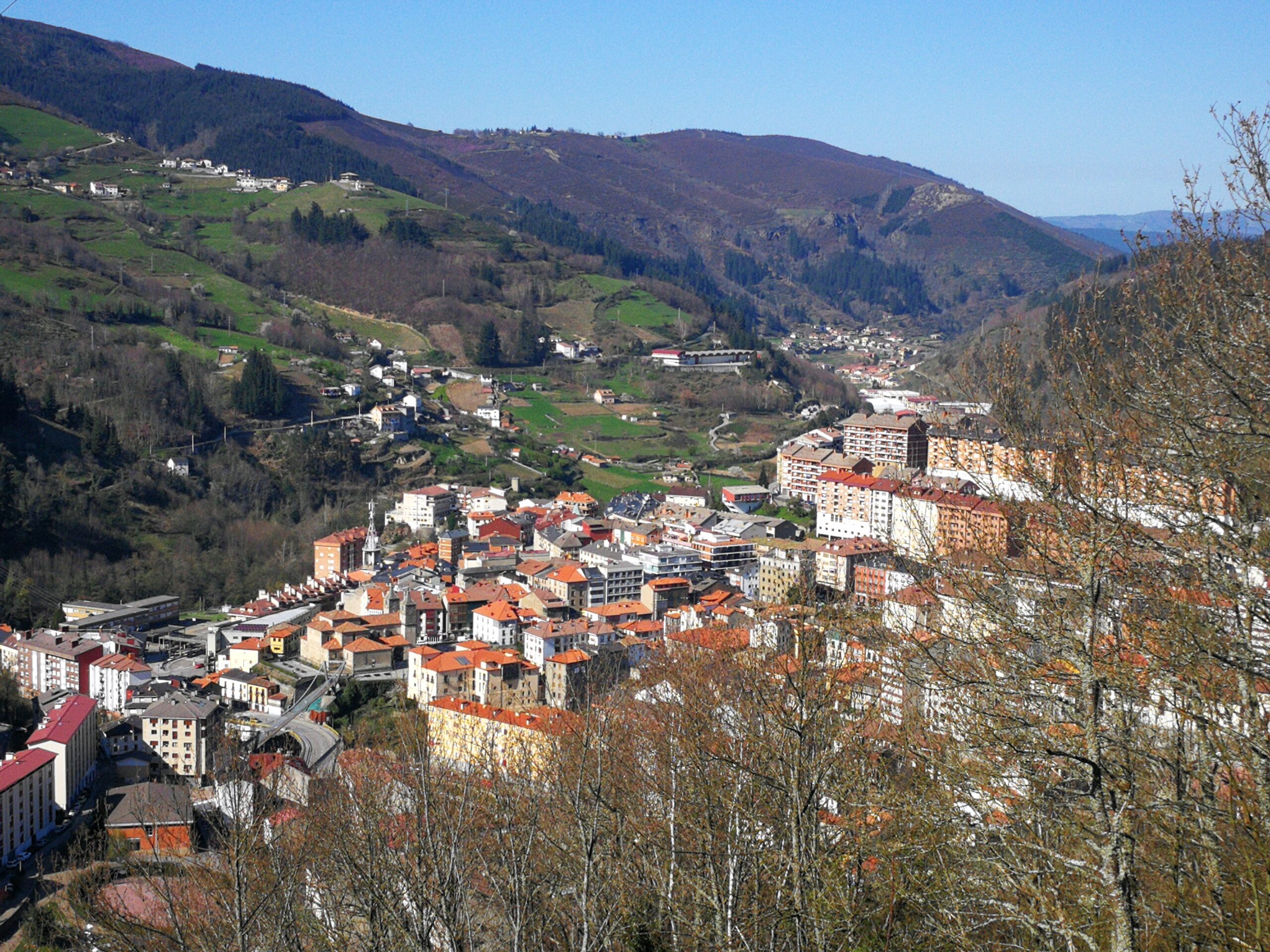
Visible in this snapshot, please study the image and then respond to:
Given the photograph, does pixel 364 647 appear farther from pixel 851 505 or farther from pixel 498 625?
pixel 851 505

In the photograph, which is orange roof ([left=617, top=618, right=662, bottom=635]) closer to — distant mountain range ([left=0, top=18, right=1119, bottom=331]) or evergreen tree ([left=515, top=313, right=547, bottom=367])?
evergreen tree ([left=515, top=313, right=547, bottom=367])

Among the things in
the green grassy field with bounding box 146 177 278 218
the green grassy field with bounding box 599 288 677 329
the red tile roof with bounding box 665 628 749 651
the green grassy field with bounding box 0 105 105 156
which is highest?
the green grassy field with bounding box 0 105 105 156

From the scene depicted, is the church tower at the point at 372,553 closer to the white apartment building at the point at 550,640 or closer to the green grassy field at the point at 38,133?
the white apartment building at the point at 550,640

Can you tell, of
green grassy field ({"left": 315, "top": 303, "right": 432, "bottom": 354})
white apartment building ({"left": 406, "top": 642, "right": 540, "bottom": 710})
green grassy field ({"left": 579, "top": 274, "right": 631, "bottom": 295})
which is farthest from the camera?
green grassy field ({"left": 579, "top": 274, "right": 631, "bottom": 295})

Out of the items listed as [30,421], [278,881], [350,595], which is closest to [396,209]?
[30,421]

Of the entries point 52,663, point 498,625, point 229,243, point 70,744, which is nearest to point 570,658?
point 498,625

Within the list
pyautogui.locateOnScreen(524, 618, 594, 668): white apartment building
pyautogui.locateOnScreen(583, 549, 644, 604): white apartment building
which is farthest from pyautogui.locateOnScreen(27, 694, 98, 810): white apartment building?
pyautogui.locateOnScreen(583, 549, 644, 604): white apartment building
